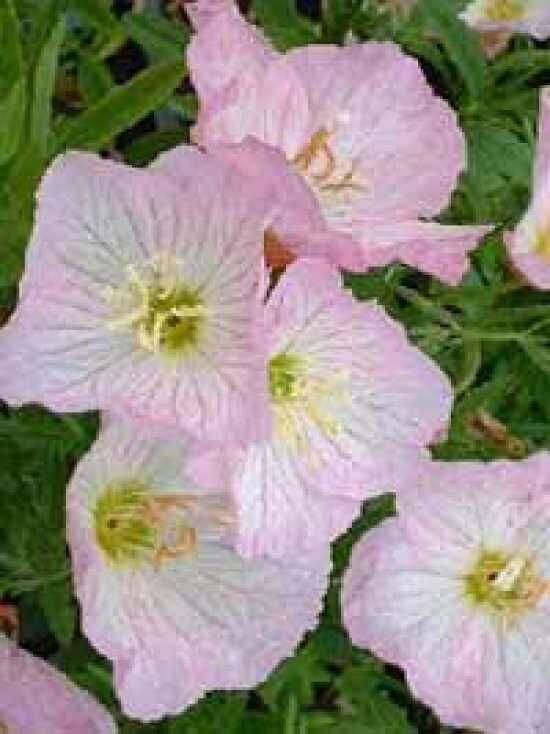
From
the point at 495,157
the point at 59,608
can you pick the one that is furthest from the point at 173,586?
the point at 495,157

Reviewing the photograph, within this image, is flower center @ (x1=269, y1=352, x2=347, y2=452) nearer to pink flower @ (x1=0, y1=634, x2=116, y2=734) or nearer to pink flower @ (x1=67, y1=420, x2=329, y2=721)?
pink flower @ (x1=67, y1=420, x2=329, y2=721)

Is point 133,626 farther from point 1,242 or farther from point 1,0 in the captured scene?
point 1,0

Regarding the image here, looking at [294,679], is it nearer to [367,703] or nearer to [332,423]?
[367,703]

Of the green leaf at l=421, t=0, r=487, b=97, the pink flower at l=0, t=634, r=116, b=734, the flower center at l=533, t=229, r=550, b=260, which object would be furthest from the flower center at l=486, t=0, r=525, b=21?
the pink flower at l=0, t=634, r=116, b=734

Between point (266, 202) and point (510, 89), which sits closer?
point (266, 202)

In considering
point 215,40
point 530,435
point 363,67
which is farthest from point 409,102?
point 530,435
